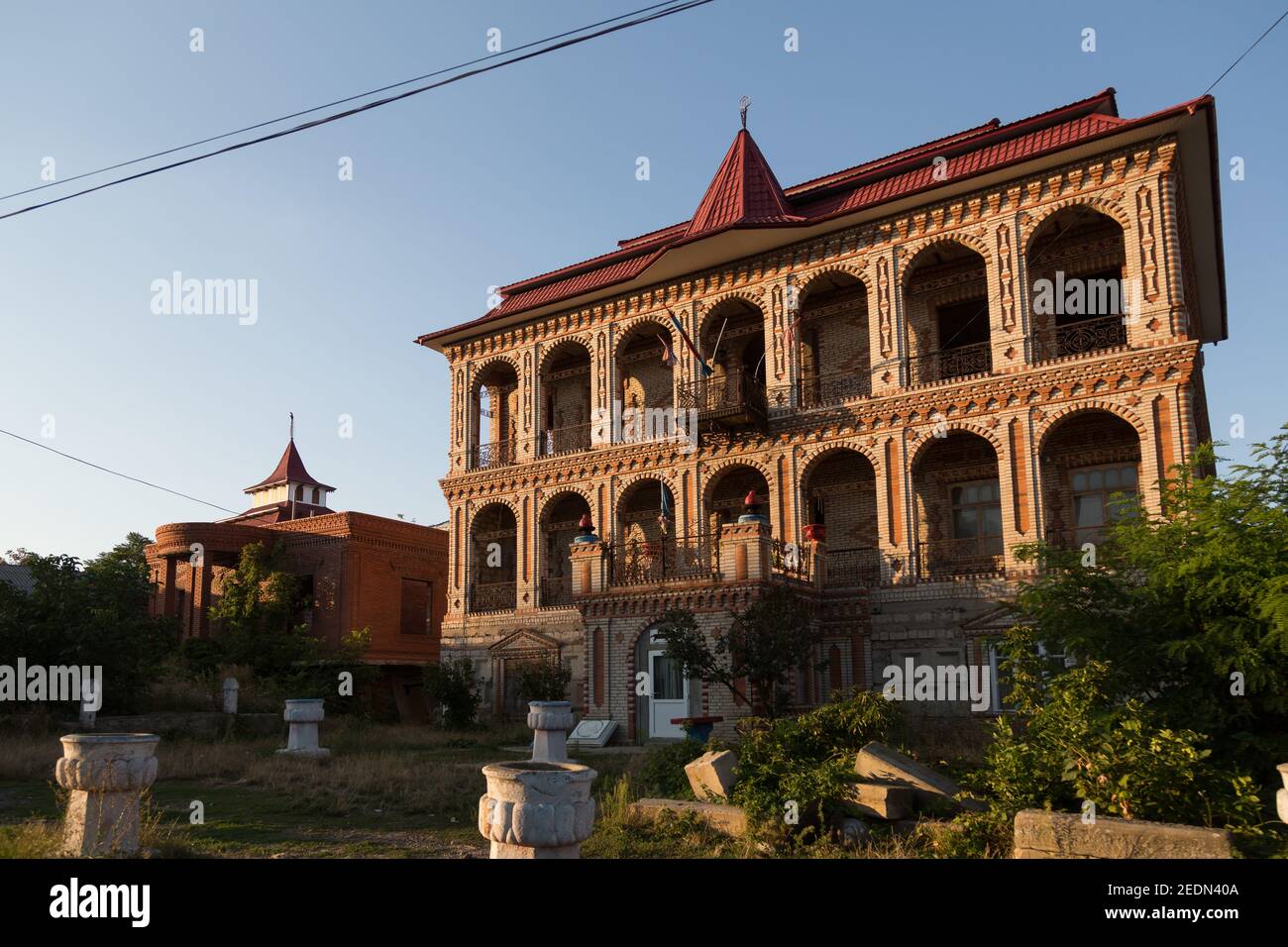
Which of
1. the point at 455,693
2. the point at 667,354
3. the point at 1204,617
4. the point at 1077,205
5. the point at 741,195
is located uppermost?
the point at 741,195

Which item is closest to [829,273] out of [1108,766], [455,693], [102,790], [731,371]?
[731,371]

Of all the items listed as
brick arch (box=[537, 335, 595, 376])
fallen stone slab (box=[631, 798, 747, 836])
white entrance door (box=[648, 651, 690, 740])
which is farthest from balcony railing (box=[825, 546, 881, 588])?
fallen stone slab (box=[631, 798, 747, 836])

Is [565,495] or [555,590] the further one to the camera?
[565,495]

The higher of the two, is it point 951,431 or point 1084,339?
point 1084,339

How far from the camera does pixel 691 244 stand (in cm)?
2455

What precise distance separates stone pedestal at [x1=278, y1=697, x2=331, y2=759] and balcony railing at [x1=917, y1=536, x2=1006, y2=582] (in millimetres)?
13234

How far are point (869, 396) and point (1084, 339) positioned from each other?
4.82 m

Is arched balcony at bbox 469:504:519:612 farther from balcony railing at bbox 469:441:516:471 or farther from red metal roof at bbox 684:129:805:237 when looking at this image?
red metal roof at bbox 684:129:805:237

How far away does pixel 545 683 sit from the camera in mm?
24844

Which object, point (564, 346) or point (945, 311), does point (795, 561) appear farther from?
point (564, 346)

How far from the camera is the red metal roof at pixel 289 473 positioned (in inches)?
2249

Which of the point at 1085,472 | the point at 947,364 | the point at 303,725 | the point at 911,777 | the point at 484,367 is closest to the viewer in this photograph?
the point at 911,777
